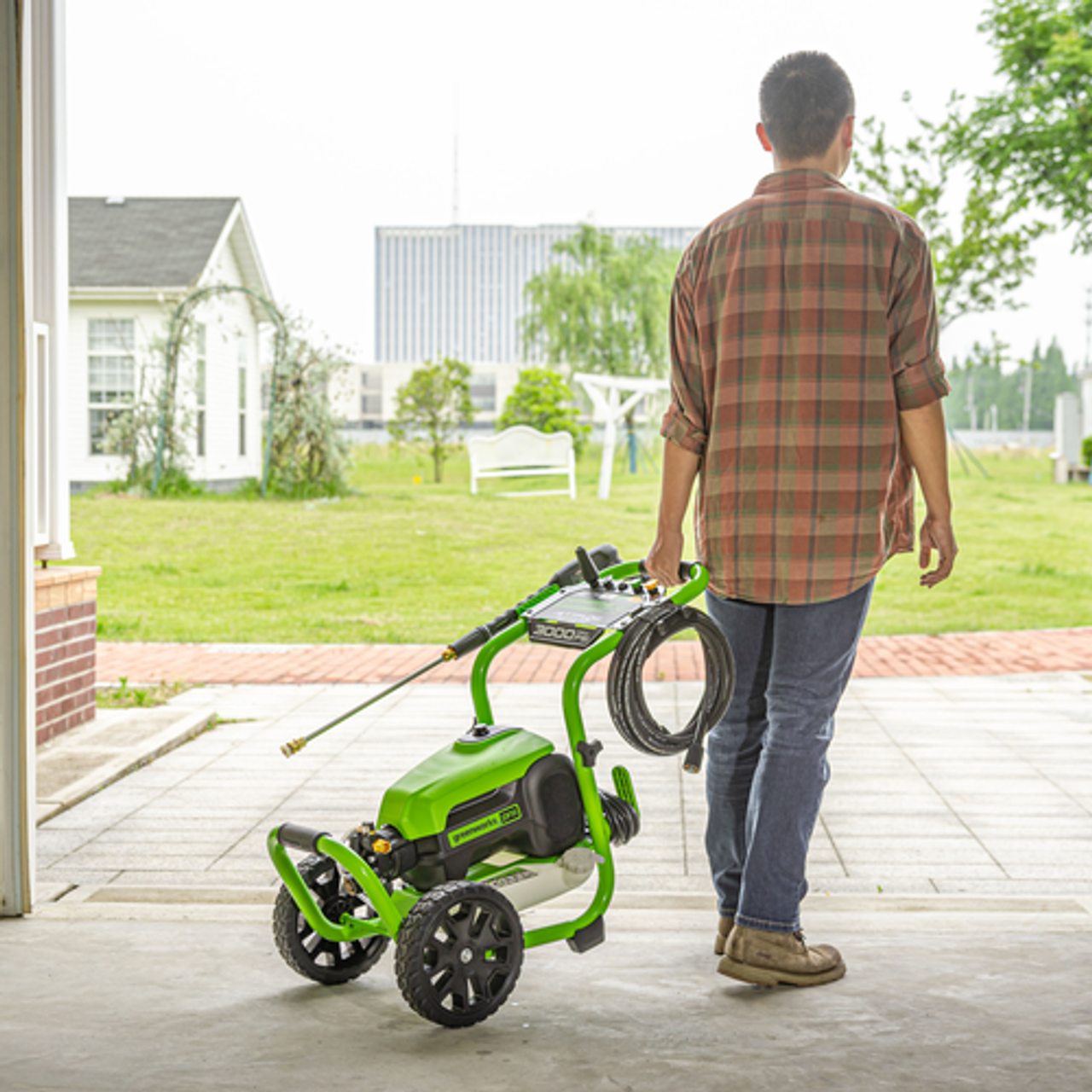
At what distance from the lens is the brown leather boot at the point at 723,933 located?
Answer: 232 cm

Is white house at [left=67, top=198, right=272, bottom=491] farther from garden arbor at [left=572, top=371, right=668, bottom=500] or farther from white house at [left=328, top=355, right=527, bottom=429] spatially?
garden arbor at [left=572, top=371, right=668, bottom=500]

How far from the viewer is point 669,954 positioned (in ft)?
7.67

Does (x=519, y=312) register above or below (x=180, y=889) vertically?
above

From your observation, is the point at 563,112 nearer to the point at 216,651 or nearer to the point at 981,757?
the point at 216,651

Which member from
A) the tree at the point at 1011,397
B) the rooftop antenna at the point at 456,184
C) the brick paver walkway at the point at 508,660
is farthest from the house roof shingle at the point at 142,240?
the tree at the point at 1011,397

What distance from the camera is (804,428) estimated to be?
2.15 m

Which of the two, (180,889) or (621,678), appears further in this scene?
(180,889)

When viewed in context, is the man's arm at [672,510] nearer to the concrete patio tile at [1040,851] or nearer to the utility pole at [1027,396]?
the concrete patio tile at [1040,851]

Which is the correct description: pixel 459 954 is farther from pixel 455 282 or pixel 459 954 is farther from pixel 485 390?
pixel 455 282

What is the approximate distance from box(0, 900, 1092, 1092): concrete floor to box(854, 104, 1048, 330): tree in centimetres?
1443

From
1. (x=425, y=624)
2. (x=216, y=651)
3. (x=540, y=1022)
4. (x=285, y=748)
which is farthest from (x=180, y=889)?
(x=425, y=624)

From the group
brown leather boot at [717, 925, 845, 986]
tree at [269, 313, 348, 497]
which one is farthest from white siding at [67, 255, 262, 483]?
brown leather boot at [717, 925, 845, 986]

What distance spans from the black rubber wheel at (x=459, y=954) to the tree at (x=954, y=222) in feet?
48.6

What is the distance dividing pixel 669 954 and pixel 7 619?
1412mm
